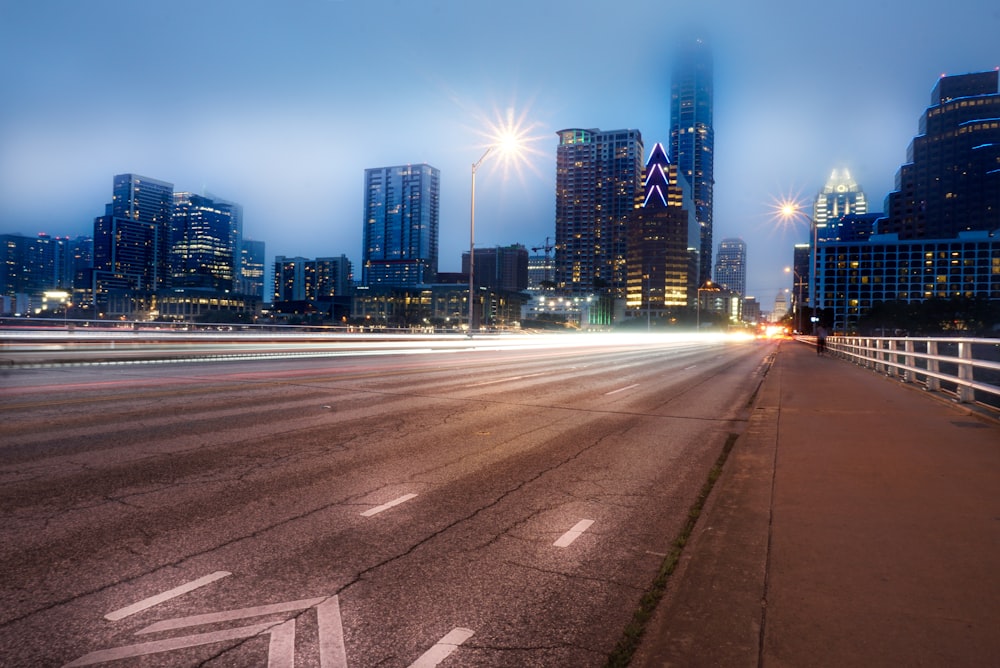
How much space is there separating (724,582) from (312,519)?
10.1ft

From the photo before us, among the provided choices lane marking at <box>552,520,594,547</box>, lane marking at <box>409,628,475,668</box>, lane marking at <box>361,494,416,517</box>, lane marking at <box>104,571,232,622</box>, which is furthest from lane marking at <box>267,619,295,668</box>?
lane marking at <box>552,520,594,547</box>

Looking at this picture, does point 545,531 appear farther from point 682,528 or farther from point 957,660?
point 957,660

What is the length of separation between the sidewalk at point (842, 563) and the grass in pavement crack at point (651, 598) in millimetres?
61

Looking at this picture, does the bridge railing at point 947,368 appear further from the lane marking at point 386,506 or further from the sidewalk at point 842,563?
the lane marking at point 386,506

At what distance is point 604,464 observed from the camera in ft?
23.8

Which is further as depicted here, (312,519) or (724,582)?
(312,519)

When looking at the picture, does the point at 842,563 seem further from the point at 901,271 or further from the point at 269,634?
the point at 901,271

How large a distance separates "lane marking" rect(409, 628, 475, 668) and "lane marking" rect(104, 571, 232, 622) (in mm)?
1570

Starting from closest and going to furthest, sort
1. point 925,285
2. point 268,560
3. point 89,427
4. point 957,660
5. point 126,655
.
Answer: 1. point 957,660
2. point 126,655
3. point 268,560
4. point 89,427
5. point 925,285

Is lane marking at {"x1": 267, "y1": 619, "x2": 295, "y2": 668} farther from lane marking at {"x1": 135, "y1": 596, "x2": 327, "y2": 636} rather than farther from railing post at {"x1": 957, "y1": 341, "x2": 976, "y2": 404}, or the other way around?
railing post at {"x1": 957, "y1": 341, "x2": 976, "y2": 404}

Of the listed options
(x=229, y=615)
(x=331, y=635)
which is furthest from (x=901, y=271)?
(x=229, y=615)

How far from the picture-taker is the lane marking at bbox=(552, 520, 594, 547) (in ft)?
15.1

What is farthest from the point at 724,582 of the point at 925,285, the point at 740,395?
the point at 925,285

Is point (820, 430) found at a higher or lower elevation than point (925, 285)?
lower
